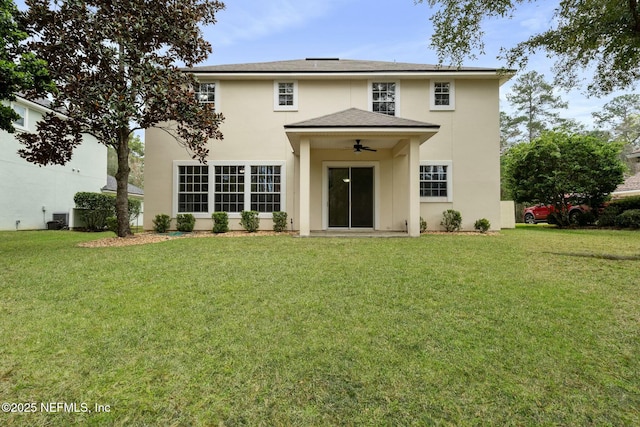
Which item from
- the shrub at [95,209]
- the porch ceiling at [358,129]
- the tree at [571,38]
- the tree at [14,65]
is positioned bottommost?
the shrub at [95,209]

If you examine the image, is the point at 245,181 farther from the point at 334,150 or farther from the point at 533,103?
the point at 533,103

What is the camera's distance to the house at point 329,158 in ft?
38.5

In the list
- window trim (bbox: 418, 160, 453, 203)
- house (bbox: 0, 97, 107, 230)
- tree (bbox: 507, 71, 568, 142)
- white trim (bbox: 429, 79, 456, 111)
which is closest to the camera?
window trim (bbox: 418, 160, 453, 203)

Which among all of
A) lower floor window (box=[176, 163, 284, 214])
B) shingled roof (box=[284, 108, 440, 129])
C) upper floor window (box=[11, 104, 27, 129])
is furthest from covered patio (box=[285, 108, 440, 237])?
upper floor window (box=[11, 104, 27, 129])

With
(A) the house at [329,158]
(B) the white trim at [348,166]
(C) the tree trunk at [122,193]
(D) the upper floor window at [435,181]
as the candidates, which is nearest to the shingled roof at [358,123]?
(A) the house at [329,158]

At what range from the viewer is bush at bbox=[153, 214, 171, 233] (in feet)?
36.9

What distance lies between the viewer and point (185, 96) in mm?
8570

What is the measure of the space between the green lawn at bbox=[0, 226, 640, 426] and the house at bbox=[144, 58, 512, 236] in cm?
635

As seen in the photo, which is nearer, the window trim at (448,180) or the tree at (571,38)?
the tree at (571,38)

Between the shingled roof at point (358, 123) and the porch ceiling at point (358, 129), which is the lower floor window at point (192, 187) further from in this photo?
the shingled roof at point (358, 123)

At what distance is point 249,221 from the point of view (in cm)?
1124

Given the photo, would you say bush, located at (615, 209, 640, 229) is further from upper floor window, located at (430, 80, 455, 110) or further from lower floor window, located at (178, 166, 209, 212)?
lower floor window, located at (178, 166, 209, 212)

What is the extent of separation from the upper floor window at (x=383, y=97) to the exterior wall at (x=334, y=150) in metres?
0.25

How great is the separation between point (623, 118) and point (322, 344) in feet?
150
